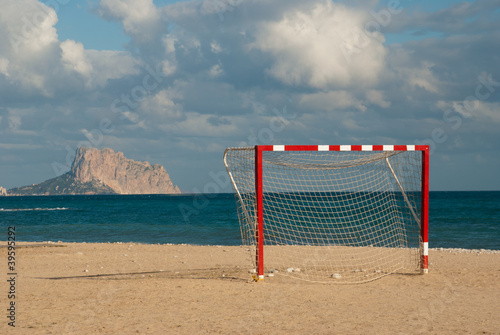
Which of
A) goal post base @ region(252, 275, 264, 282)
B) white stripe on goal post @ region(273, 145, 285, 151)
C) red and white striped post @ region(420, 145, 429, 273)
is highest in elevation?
white stripe on goal post @ region(273, 145, 285, 151)

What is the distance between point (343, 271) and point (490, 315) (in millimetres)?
4648

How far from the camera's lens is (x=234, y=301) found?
26.5ft

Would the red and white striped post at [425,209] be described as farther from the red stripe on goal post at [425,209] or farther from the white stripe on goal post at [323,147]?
the white stripe on goal post at [323,147]

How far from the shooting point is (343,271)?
11602 millimetres

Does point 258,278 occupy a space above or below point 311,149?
below

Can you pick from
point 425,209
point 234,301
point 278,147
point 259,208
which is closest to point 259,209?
point 259,208

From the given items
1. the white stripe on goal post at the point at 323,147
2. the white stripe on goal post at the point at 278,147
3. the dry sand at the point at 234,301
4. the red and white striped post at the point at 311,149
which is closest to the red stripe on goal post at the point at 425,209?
the red and white striped post at the point at 311,149

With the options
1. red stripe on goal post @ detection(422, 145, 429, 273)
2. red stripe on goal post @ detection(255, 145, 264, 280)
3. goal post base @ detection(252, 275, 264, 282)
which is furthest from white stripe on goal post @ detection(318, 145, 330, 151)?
goal post base @ detection(252, 275, 264, 282)

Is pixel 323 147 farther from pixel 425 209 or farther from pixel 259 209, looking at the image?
pixel 425 209

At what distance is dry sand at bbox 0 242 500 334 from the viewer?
6551 mm

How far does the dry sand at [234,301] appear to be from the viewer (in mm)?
6551

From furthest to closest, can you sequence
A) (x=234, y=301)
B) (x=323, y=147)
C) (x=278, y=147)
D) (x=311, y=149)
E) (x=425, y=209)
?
(x=425, y=209) → (x=323, y=147) → (x=311, y=149) → (x=278, y=147) → (x=234, y=301)

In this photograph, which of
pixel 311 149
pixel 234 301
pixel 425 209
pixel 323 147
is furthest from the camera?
pixel 425 209

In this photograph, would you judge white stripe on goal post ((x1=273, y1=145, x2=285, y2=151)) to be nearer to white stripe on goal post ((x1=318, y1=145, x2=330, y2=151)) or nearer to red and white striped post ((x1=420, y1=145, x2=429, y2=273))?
white stripe on goal post ((x1=318, y1=145, x2=330, y2=151))
